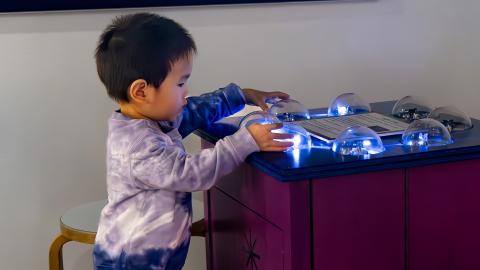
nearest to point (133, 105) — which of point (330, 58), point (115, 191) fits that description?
point (115, 191)

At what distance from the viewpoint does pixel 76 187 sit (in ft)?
5.43

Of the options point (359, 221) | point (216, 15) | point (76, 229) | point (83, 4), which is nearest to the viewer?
point (359, 221)

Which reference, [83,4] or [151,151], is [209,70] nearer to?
[83,4]

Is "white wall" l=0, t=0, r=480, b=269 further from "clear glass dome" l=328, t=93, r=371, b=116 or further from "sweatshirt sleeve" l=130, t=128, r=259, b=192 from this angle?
"sweatshirt sleeve" l=130, t=128, r=259, b=192

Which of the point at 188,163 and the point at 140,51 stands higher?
the point at 140,51

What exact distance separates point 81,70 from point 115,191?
0.57 metres

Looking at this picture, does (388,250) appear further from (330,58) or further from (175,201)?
(330,58)

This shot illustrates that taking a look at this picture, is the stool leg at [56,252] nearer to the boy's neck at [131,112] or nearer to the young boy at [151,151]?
the young boy at [151,151]

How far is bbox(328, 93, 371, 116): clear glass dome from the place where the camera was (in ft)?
4.26

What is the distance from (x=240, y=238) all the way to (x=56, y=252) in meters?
0.49

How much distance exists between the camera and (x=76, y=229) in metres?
1.41

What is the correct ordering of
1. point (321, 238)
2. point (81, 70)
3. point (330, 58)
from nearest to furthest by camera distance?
point (321, 238)
point (81, 70)
point (330, 58)

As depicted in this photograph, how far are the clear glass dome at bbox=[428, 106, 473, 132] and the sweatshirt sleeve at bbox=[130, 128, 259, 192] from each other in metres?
0.33

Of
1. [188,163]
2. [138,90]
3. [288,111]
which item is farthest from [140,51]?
[288,111]
